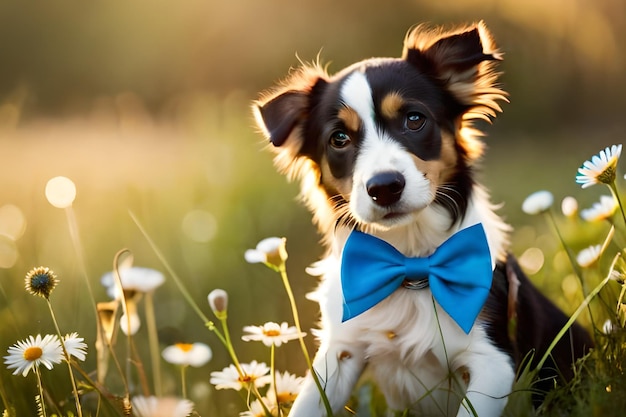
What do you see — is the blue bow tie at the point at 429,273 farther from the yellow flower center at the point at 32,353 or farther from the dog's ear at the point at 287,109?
the yellow flower center at the point at 32,353

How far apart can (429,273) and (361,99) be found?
0.55 m

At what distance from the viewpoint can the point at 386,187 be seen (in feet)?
7.01

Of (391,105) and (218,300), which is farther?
(391,105)

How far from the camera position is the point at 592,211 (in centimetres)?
259

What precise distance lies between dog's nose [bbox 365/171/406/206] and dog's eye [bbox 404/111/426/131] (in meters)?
0.26

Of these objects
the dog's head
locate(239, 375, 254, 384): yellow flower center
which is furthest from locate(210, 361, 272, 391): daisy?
the dog's head

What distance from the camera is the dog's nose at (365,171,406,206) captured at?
2.13 meters

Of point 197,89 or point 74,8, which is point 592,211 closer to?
point 197,89

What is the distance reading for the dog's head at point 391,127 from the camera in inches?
87.4

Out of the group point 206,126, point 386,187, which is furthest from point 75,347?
point 206,126

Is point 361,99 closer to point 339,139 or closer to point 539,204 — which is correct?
point 339,139

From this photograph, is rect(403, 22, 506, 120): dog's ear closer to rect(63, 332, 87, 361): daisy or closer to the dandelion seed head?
the dandelion seed head

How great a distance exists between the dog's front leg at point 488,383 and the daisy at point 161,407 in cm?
72

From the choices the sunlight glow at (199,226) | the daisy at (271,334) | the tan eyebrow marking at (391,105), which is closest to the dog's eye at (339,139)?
the tan eyebrow marking at (391,105)
